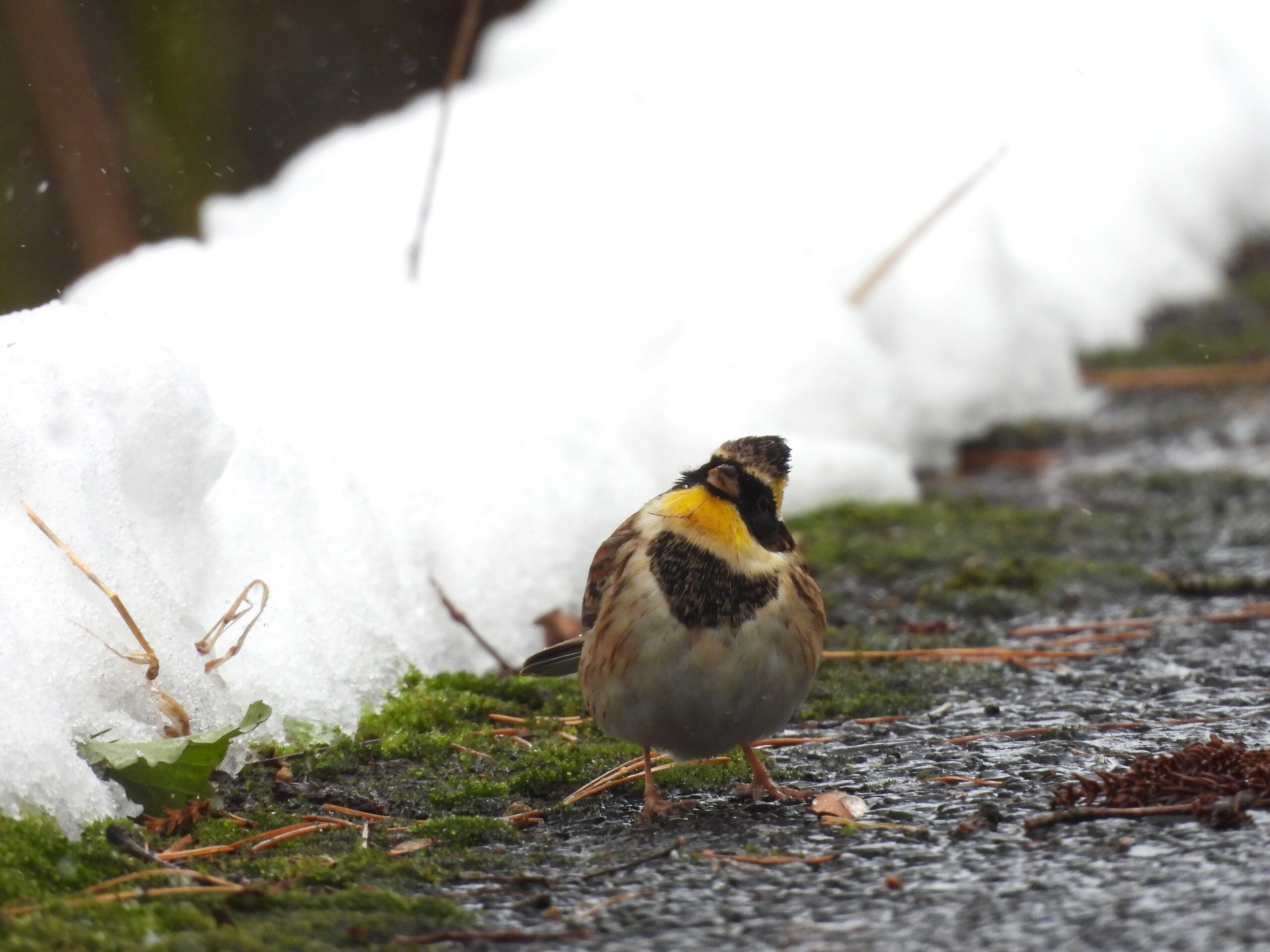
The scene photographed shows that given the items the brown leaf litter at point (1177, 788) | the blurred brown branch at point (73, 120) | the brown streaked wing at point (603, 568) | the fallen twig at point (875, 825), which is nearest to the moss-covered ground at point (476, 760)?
the brown streaked wing at point (603, 568)

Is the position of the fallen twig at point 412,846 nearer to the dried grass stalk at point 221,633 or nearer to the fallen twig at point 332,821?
the fallen twig at point 332,821

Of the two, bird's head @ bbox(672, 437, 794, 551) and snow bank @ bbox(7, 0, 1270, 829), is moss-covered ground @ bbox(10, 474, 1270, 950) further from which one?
bird's head @ bbox(672, 437, 794, 551)

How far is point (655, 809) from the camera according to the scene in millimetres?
3287

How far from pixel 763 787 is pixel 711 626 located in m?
0.43

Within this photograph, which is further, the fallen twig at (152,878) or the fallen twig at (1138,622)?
the fallen twig at (1138,622)

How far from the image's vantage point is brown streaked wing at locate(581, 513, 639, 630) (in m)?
3.59

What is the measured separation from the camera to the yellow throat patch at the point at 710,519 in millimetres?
3387

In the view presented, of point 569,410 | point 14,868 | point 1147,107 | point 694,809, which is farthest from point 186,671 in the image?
point 1147,107

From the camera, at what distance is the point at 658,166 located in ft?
26.9

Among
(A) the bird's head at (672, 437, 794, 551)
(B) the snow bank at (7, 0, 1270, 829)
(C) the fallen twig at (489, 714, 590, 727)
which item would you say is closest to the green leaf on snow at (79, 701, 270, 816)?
(B) the snow bank at (7, 0, 1270, 829)

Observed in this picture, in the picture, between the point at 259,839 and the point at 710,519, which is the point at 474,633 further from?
the point at 259,839

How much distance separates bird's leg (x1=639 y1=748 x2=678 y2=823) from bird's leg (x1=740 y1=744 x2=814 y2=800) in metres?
0.18

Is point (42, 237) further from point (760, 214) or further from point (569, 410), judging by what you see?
point (569, 410)

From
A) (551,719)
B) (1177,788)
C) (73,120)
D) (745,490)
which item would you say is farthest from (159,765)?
(73,120)
